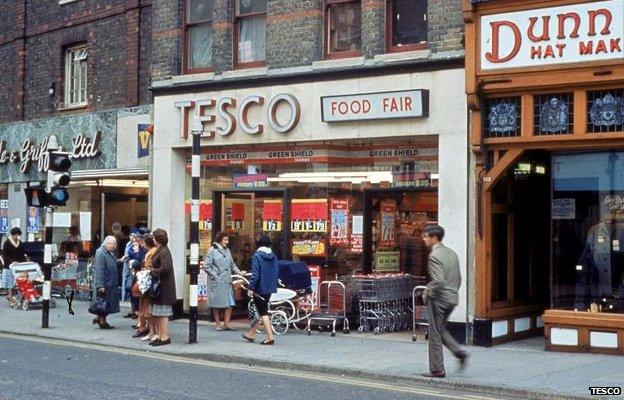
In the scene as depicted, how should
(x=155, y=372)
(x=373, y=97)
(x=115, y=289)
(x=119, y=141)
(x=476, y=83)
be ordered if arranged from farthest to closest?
(x=119, y=141)
(x=115, y=289)
(x=373, y=97)
(x=476, y=83)
(x=155, y=372)

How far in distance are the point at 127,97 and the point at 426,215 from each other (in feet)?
26.4

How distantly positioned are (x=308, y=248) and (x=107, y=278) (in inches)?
141

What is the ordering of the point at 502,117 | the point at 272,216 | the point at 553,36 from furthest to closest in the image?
the point at 272,216 < the point at 502,117 < the point at 553,36

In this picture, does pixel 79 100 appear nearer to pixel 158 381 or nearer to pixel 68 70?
pixel 68 70

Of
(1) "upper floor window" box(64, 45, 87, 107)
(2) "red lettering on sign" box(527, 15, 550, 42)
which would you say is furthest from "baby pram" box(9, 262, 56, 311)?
(2) "red lettering on sign" box(527, 15, 550, 42)

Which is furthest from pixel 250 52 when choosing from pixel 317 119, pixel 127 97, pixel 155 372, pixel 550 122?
pixel 155 372

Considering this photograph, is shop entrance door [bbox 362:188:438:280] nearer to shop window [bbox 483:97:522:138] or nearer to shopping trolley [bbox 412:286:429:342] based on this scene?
shopping trolley [bbox 412:286:429:342]

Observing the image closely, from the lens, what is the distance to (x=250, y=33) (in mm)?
18391

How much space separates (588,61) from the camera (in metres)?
13.8

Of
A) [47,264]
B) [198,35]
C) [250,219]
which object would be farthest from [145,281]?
[198,35]

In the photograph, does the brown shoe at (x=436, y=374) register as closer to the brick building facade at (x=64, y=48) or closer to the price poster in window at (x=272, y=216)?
the price poster in window at (x=272, y=216)

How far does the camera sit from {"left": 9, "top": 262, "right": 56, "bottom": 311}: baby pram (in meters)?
20.5

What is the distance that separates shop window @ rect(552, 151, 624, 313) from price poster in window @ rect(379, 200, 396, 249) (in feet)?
10.4

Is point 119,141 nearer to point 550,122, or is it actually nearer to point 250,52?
point 250,52
